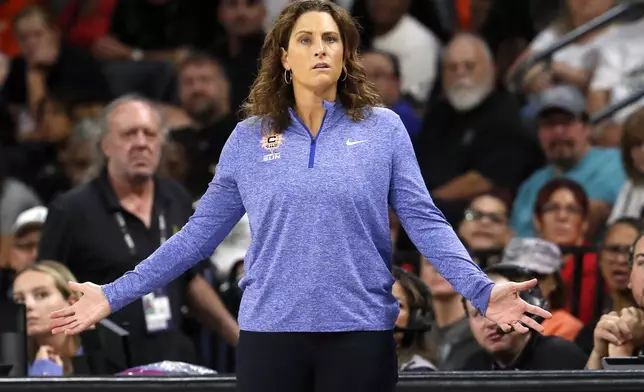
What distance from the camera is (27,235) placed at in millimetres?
6805

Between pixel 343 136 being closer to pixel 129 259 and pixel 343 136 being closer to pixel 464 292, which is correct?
pixel 464 292

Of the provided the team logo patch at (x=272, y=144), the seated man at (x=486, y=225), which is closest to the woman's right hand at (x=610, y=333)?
the team logo patch at (x=272, y=144)

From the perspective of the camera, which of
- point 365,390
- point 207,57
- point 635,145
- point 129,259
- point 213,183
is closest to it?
point 365,390

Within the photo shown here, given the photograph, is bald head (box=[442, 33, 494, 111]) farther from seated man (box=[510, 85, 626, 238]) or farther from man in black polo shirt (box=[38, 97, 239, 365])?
man in black polo shirt (box=[38, 97, 239, 365])

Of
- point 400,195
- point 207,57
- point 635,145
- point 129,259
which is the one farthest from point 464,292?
point 207,57

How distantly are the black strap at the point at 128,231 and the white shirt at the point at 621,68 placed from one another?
2729 millimetres

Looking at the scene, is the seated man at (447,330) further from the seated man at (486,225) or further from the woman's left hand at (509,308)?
the woman's left hand at (509,308)

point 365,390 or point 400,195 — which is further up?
point 400,195

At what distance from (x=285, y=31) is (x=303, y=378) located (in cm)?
73

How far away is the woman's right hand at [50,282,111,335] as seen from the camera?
3061mm

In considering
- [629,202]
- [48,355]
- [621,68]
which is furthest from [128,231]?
[621,68]

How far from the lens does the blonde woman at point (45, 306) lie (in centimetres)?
493

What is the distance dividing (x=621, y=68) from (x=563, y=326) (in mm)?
2497

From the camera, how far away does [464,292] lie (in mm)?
2852
